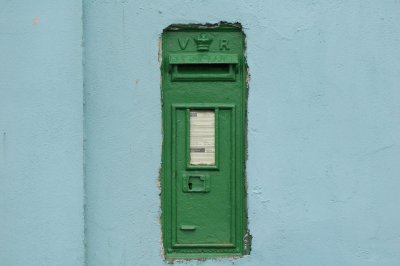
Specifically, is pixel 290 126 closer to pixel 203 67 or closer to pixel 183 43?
pixel 203 67

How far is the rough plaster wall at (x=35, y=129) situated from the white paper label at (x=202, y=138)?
708 mm

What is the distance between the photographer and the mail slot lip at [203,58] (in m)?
3.42

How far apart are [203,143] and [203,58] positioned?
0.48m

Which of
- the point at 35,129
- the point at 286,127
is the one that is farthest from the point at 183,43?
the point at 35,129

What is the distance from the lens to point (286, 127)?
3.42 meters

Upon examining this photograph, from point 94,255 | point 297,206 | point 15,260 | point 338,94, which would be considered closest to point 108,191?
point 94,255

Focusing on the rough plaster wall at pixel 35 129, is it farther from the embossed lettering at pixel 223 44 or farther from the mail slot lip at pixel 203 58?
the embossed lettering at pixel 223 44

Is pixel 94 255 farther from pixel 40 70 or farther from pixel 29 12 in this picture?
pixel 29 12

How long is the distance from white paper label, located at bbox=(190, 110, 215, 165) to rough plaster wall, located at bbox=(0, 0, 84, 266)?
2.32 ft

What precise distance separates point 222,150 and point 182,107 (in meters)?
0.33

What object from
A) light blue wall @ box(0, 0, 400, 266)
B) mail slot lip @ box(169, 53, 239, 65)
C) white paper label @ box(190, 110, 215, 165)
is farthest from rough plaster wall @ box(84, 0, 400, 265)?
white paper label @ box(190, 110, 215, 165)

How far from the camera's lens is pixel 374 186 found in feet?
11.2

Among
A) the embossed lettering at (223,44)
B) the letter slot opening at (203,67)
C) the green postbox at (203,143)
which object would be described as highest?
the embossed lettering at (223,44)

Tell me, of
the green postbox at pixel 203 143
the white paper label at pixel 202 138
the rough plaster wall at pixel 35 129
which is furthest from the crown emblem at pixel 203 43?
the rough plaster wall at pixel 35 129
